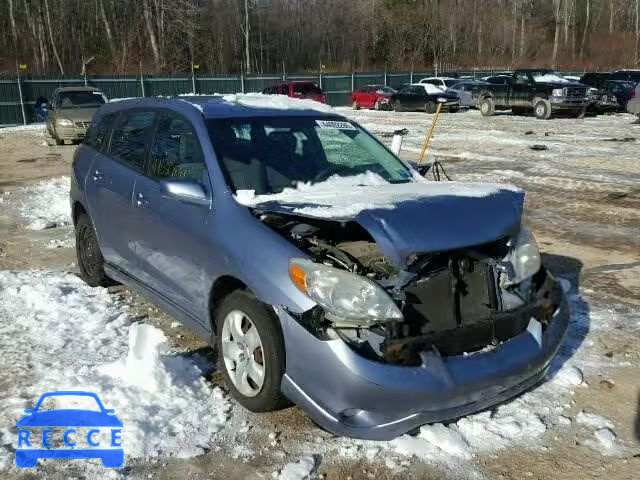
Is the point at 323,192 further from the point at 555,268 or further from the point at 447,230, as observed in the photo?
the point at 555,268

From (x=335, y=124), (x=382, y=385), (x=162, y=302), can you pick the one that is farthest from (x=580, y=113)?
(x=382, y=385)

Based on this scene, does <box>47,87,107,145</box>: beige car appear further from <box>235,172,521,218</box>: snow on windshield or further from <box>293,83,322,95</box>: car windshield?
<box>235,172,521,218</box>: snow on windshield

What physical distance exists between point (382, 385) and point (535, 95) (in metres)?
23.8

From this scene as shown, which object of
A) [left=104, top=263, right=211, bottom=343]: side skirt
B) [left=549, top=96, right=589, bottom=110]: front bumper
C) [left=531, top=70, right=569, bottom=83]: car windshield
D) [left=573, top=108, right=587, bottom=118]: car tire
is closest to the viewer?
[left=104, top=263, right=211, bottom=343]: side skirt

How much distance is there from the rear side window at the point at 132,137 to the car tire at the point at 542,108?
21.5m

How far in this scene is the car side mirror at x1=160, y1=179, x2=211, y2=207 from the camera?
3.82 meters

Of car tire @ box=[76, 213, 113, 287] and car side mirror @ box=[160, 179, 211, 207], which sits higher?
car side mirror @ box=[160, 179, 211, 207]

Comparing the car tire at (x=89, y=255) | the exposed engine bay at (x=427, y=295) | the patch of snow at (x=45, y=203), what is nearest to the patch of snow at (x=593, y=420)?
the exposed engine bay at (x=427, y=295)

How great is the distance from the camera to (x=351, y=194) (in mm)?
3832

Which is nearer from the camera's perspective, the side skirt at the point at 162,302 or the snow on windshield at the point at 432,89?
the side skirt at the point at 162,302

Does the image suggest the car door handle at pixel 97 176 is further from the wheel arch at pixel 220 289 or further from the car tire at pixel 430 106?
the car tire at pixel 430 106

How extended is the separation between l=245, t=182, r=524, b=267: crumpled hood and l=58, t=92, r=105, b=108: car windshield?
16783mm

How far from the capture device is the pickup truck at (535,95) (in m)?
23.4

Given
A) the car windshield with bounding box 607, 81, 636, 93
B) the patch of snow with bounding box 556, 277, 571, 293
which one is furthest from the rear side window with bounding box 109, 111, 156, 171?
the car windshield with bounding box 607, 81, 636, 93
